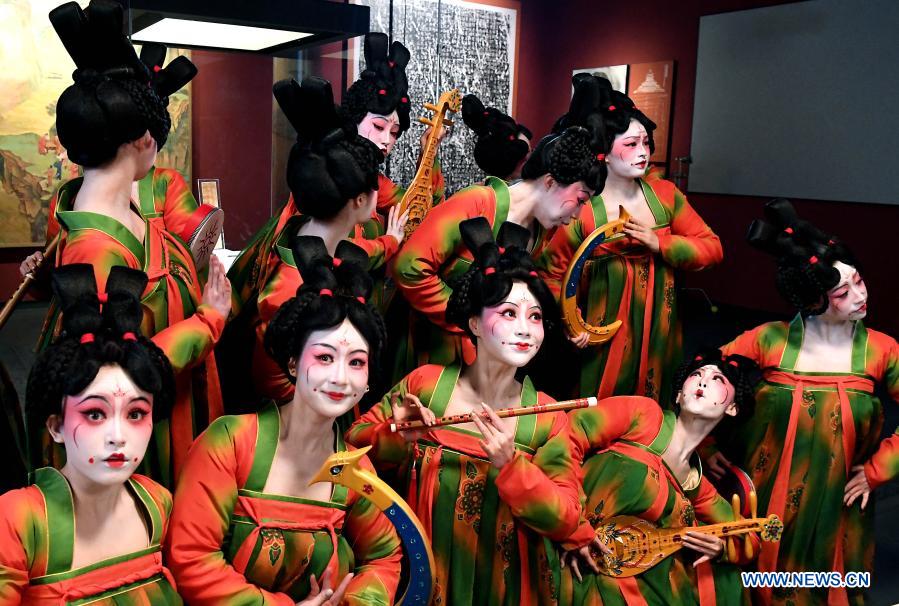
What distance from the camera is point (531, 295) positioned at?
1986 millimetres

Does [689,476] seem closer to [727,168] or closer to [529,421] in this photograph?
[529,421]

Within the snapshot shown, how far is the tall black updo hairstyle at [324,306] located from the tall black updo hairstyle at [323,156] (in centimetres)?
35

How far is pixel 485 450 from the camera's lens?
1.92 meters

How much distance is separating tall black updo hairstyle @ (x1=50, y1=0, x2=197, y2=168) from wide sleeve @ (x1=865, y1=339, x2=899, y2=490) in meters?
2.19

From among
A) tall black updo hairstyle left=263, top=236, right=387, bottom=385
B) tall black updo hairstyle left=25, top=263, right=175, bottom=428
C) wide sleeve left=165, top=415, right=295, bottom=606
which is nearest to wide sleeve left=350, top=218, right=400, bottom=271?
tall black updo hairstyle left=263, top=236, right=387, bottom=385

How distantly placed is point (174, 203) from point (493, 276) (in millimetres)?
1317

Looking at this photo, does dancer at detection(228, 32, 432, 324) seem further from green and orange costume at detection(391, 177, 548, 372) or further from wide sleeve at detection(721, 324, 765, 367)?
wide sleeve at detection(721, 324, 765, 367)

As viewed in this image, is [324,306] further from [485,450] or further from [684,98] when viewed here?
[684,98]

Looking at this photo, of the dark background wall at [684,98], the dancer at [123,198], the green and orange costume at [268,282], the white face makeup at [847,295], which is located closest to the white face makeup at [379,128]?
the green and orange costume at [268,282]

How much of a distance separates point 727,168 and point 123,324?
6174 millimetres

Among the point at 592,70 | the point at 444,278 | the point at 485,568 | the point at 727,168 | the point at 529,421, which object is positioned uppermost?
the point at 592,70

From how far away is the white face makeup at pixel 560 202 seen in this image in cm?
250

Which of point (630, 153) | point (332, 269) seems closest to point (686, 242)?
point (630, 153)

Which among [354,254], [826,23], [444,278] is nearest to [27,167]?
[444,278]
